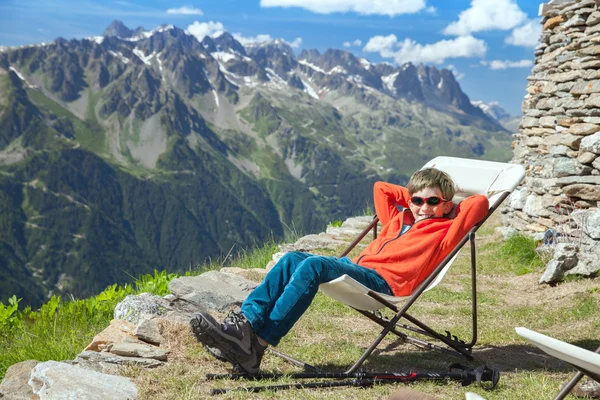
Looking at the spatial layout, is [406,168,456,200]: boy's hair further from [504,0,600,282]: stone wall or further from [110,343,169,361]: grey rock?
[504,0,600,282]: stone wall

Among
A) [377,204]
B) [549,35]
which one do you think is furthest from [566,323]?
[549,35]

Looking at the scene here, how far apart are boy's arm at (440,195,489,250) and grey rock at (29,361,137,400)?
8.95ft

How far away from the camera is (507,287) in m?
8.35

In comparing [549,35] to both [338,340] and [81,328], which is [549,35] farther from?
[81,328]

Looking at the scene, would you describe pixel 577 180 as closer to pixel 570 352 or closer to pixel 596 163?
pixel 596 163

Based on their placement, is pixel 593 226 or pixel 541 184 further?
pixel 541 184

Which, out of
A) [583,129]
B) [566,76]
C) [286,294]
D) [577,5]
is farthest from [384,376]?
[577,5]

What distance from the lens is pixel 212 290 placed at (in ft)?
21.7

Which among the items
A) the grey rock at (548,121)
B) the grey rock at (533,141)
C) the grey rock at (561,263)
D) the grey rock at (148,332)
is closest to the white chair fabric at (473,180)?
the grey rock at (148,332)

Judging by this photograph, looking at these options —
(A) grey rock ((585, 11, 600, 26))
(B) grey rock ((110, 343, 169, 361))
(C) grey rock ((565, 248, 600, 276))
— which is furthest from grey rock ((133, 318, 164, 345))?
(A) grey rock ((585, 11, 600, 26))

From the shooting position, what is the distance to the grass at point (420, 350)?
14.1 ft

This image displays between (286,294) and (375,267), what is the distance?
1.02 m

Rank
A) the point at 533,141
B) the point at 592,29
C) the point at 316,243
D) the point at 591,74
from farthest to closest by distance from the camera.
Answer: the point at 533,141
the point at 316,243
the point at 592,29
the point at 591,74

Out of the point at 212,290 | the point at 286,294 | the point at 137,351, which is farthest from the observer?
the point at 212,290
